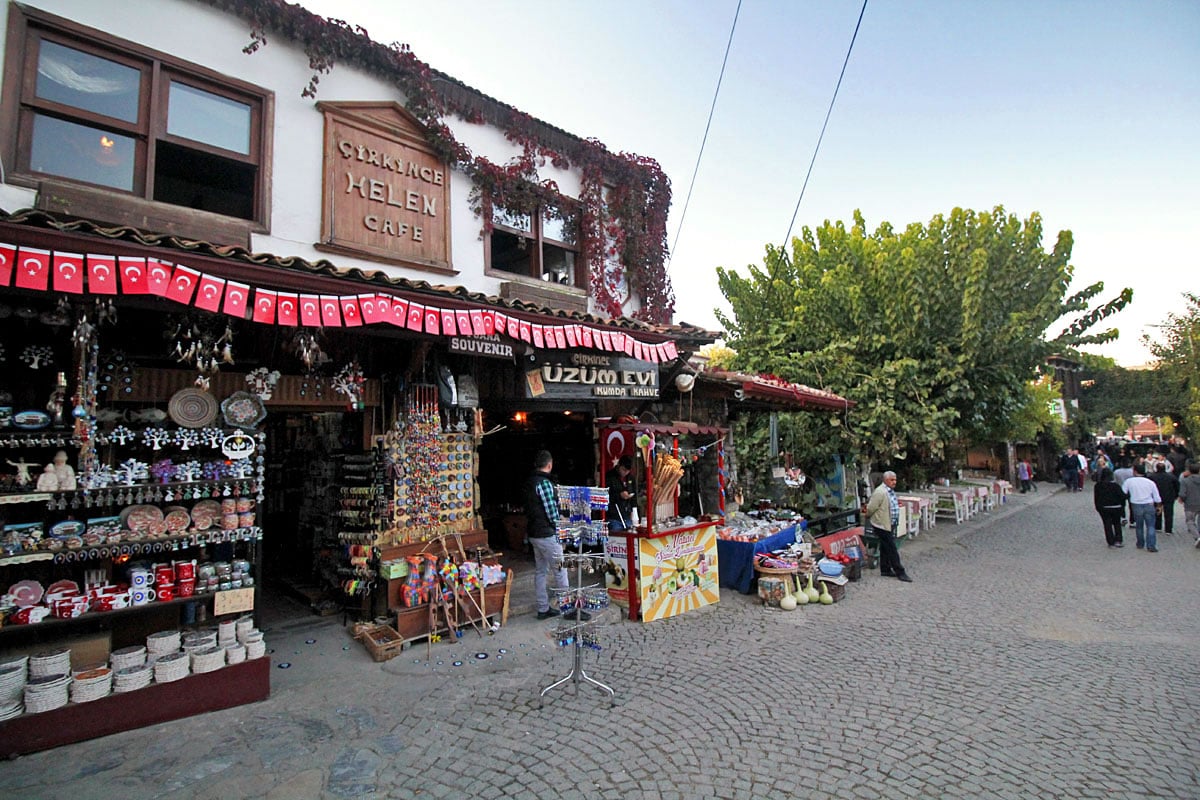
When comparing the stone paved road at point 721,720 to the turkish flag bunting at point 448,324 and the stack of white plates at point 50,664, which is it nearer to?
the stack of white plates at point 50,664

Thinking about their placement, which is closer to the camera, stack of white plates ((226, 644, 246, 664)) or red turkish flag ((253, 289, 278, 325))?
red turkish flag ((253, 289, 278, 325))

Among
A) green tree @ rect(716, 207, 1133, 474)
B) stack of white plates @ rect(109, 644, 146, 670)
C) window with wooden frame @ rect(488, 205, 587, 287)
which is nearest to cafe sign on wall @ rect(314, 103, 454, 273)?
window with wooden frame @ rect(488, 205, 587, 287)

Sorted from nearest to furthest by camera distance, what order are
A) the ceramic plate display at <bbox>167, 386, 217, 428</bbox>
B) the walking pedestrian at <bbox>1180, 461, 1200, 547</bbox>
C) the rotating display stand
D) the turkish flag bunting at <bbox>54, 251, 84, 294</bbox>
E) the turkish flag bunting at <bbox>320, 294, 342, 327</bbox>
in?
the turkish flag bunting at <bbox>54, 251, 84, 294</bbox> < the turkish flag bunting at <bbox>320, 294, 342, 327</bbox> < the ceramic plate display at <bbox>167, 386, 217, 428</bbox> < the rotating display stand < the walking pedestrian at <bbox>1180, 461, 1200, 547</bbox>

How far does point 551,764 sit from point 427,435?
12.6 feet

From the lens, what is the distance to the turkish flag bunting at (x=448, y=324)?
5227 mm

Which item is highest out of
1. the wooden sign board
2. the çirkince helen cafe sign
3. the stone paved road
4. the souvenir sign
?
the çirkince helen cafe sign

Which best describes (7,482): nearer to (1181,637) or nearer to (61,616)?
(61,616)

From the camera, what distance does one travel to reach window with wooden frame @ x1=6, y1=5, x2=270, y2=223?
5.07 meters

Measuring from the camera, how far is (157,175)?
6617mm

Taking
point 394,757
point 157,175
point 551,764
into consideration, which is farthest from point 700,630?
point 157,175

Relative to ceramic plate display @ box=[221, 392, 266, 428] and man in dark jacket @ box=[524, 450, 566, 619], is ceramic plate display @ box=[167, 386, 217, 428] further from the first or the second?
man in dark jacket @ box=[524, 450, 566, 619]

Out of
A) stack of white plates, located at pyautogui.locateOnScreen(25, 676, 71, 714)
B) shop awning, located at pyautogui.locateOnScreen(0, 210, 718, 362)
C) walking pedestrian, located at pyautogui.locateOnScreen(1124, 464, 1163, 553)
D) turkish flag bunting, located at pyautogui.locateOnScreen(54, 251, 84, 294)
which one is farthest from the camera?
walking pedestrian, located at pyautogui.locateOnScreen(1124, 464, 1163, 553)

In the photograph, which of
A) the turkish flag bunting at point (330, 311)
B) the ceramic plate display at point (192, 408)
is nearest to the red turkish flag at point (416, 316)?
the turkish flag bunting at point (330, 311)

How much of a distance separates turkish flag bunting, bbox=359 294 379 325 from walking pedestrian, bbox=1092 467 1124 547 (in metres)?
13.9
